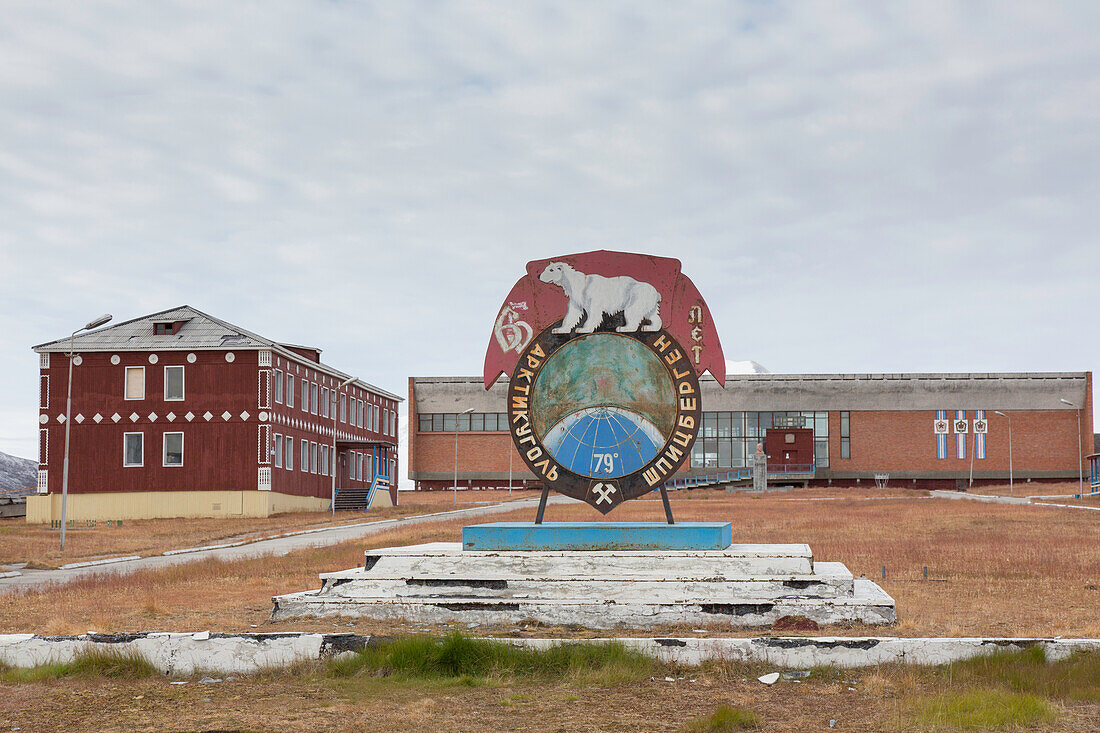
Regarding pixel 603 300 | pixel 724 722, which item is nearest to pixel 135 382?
pixel 603 300

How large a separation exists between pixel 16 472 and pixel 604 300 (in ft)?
323

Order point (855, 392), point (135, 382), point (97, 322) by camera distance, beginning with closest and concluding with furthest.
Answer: point (97, 322) → point (135, 382) → point (855, 392)

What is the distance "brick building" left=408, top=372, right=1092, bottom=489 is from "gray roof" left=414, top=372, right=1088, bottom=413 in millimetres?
79

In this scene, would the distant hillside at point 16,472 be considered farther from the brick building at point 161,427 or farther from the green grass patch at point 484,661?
the green grass patch at point 484,661

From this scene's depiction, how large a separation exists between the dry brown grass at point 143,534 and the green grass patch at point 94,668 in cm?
1632

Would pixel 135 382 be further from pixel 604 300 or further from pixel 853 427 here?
pixel 853 427

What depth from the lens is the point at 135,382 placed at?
48062mm

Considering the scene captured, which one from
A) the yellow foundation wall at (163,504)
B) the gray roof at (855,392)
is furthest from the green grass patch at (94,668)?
the gray roof at (855,392)

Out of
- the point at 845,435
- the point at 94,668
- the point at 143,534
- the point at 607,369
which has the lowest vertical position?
the point at 143,534

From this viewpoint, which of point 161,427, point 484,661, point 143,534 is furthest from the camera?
point 161,427

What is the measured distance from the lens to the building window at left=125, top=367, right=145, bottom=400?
4797cm

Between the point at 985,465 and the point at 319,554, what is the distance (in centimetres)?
6857

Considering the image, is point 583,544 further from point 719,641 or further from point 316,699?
point 316,699

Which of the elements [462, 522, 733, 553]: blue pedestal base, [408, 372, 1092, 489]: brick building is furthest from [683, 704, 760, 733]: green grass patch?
[408, 372, 1092, 489]: brick building
